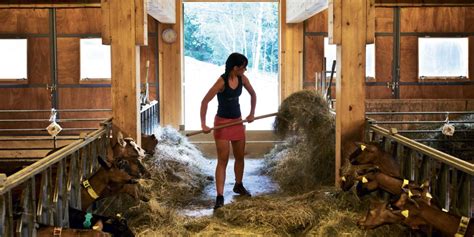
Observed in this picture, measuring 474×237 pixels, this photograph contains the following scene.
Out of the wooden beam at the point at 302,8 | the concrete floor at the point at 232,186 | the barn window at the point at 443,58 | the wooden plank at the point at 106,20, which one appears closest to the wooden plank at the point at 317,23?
the wooden beam at the point at 302,8

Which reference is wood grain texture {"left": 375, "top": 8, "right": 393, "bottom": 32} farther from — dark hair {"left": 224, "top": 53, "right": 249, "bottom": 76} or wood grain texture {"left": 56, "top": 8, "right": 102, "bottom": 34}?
dark hair {"left": 224, "top": 53, "right": 249, "bottom": 76}

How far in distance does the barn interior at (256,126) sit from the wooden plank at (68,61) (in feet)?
0.05

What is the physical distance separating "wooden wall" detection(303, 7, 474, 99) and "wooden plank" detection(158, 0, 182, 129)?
6.83ft

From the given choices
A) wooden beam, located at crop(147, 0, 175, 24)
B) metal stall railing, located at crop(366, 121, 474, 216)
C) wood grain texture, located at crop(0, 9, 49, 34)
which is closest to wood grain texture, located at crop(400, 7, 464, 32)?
wooden beam, located at crop(147, 0, 175, 24)

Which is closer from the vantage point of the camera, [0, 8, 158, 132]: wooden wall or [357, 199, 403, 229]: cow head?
[357, 199, 403, 229]: cow head

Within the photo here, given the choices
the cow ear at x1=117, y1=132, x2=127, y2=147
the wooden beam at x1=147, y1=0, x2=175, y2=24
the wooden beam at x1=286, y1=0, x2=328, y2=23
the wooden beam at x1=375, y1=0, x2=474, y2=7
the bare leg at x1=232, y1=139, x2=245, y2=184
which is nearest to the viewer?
the cow ear at x1=117, y1=132, x2=127, y2=147

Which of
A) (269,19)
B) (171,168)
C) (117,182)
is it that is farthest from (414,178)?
(269,19)

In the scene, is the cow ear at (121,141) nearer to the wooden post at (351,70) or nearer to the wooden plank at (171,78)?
the wooden post at (351,70)

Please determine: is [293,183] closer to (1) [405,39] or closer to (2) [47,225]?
(2) [47,225]

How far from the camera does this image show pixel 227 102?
5934mm

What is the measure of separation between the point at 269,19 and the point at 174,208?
11.9 metres

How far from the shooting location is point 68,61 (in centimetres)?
1016

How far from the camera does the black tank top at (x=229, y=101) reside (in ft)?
19.2

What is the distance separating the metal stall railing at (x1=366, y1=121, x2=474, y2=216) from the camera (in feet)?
11.6
